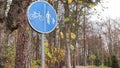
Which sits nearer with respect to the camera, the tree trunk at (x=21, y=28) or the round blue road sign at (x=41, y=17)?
the round blue road sign at (x=41, y=17)

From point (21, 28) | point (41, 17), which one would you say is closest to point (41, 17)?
point (41, 17)

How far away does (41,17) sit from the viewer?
20.4ft

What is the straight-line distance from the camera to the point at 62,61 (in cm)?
2570

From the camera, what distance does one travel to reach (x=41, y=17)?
6203 mm

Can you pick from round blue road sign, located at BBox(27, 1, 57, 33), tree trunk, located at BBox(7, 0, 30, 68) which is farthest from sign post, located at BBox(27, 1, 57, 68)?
tree trunk, located at BBox(7, 0, 30, 68)

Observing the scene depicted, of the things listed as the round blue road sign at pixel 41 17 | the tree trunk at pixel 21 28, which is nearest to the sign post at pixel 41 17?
the round blue road sign at pixel 41 17

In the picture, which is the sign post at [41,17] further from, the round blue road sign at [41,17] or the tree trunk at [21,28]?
the tree trunk at [21,28]

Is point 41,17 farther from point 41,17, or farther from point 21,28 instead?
point 21,28

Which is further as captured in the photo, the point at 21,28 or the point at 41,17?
the point at 21,28

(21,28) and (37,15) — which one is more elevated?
(37,15)

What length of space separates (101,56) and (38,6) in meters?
57.3

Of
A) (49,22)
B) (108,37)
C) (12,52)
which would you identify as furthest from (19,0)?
(108,37)

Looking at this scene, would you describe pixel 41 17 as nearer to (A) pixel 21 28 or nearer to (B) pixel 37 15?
(B) pixel 37 15

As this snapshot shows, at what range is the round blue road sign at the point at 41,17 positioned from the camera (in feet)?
19.7
